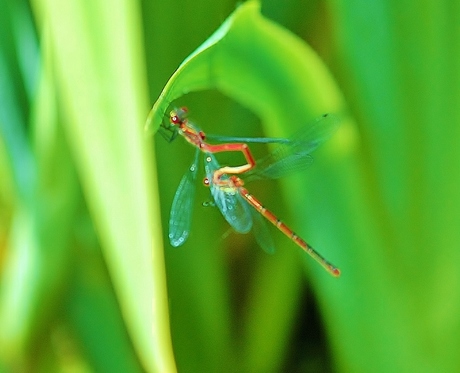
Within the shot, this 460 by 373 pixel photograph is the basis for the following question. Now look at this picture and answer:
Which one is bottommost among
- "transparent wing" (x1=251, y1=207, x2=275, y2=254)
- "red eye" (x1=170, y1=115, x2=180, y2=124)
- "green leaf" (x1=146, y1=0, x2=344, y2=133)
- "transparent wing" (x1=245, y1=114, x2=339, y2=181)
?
"transparent wing" (x1=251, y1=207, x2=275, y2=254)

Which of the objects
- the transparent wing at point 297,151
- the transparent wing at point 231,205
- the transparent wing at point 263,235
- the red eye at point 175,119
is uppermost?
the red eye at point 175,119

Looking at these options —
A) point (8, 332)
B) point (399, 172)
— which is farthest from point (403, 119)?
point (8, 332)

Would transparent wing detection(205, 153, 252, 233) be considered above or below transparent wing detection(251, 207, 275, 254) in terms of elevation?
above

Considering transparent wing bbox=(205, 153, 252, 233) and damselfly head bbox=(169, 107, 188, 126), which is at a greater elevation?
damselfly head bbox=(169, 107, 188, 126)

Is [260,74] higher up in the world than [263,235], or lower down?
higher up

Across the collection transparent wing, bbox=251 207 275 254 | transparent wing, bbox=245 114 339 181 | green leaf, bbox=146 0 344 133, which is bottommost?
transparent wing, bbox=251 207 275 254

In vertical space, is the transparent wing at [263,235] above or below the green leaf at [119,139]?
below
